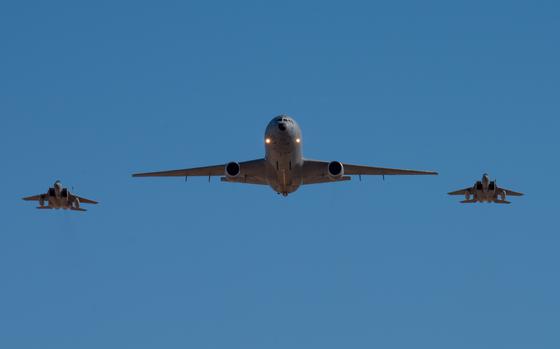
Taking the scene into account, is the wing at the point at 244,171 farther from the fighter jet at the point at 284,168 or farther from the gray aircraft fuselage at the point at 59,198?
the gray aircraft fuselage at the point at 59,198

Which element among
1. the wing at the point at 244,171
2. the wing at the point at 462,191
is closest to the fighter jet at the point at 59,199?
the wing at the point at 244,171

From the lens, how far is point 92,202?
7712cm

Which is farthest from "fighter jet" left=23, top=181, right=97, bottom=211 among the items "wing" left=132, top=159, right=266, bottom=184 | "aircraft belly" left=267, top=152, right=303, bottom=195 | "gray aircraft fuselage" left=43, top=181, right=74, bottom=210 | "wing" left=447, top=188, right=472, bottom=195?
"wing" left=447, top=188, right=472, bottom=195

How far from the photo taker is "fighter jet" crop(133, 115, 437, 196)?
230 ft

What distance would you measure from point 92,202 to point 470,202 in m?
24.5

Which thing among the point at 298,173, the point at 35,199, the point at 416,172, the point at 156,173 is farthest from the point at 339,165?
the point at 35,199

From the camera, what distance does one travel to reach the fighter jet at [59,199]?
249 ft

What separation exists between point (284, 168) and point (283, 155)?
55.6 inches

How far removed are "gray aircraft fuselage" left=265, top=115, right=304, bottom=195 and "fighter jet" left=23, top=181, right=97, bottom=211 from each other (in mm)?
12329

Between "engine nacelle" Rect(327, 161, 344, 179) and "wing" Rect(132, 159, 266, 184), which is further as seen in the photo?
"wing" Rect(132, 159, 266, 184)

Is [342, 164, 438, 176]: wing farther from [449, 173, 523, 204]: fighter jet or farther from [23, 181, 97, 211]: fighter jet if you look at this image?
[23, 181, 97, 211]: fighter jet

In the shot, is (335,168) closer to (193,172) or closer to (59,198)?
(193,172)

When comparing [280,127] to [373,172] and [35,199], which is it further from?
[35,199]

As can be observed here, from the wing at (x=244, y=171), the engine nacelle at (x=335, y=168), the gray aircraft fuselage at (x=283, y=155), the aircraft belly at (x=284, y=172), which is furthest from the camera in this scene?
the wing at (x=244, y=171)
